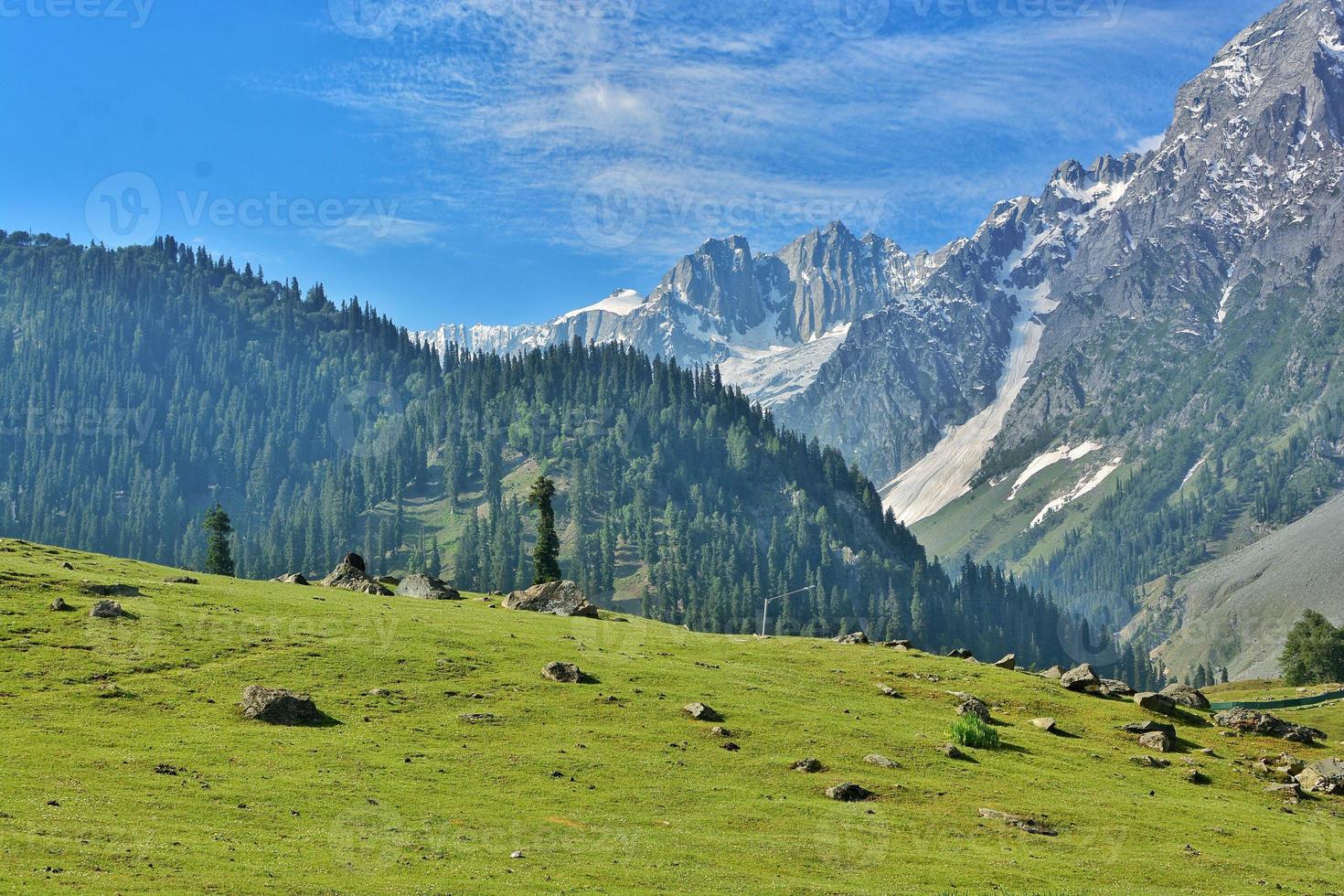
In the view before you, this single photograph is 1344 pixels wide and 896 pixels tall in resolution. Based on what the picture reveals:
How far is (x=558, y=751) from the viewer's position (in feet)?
178

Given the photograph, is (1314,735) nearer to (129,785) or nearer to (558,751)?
(558,751)

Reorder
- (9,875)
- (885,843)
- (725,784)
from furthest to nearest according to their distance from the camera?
(725,784) → (885,843) → (9,875)

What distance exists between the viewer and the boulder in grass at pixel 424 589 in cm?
10194

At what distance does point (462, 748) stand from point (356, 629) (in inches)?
790

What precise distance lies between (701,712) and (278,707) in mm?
21933

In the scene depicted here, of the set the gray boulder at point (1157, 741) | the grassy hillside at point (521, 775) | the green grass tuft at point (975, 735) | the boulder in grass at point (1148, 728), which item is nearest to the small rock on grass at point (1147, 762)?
the grassy hillside at point (521, 775)

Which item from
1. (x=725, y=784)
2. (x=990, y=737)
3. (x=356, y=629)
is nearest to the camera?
(x=725, y=784)

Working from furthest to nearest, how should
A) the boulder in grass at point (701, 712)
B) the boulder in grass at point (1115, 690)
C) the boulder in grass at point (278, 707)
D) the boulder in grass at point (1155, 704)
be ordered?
the boulder in grass at point (1115, 690)
the boulder in grass at point (1155, 704)
the boulder in grass at point (701, 712)
the boulder in grass at point (278, 707)

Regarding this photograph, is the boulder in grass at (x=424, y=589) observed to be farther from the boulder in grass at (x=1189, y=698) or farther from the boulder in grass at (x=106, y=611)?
the boulder in grass at (x=1189, y=698)

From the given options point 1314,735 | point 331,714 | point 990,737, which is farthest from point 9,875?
point 1314,735

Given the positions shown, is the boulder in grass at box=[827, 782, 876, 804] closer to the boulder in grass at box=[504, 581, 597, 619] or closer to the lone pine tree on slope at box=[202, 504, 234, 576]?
the boulder in grass at box=[504, 581, 597, 619]

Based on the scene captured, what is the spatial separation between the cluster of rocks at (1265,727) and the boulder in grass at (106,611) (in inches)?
2803

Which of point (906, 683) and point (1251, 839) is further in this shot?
point (906, 683)

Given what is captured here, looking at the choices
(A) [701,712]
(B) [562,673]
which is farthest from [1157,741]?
(B) [562,673]
